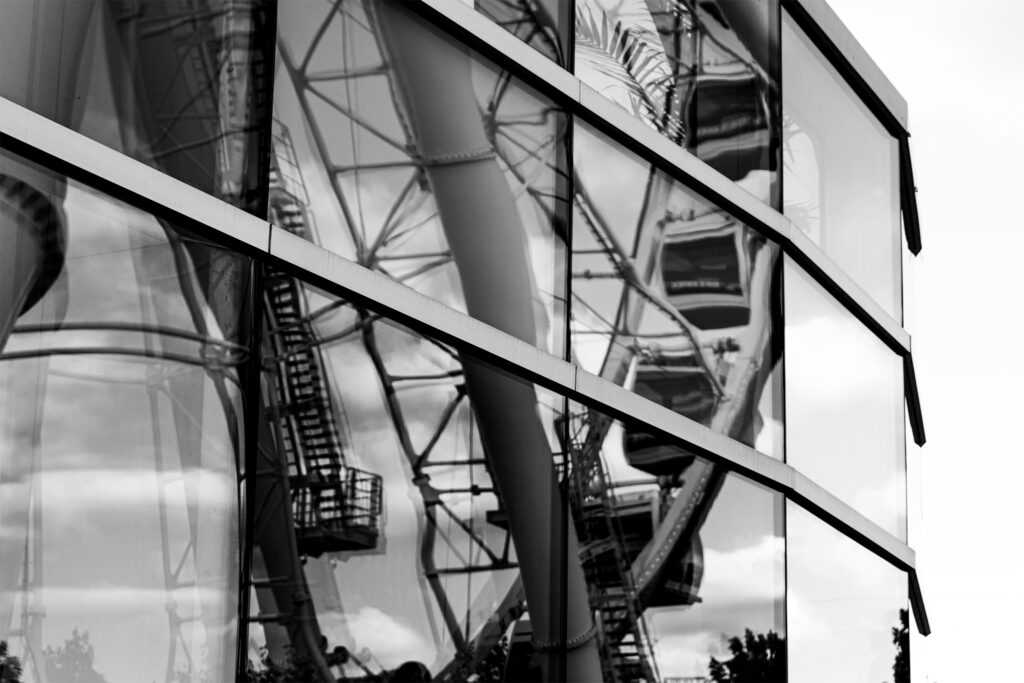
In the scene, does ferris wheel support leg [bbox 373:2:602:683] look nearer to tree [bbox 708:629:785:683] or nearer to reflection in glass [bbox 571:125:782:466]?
reflection in glass [bbox 571:125:782:466]

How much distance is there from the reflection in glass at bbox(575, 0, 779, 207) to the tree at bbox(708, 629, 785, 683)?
5.08m

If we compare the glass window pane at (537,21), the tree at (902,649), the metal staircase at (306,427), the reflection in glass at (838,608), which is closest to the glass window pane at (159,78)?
the metal staircase at (306,427)

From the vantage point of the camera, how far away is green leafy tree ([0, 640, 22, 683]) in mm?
8703

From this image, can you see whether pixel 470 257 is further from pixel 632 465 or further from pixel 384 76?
pixel 632 465

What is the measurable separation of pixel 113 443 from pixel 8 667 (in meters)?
1.48

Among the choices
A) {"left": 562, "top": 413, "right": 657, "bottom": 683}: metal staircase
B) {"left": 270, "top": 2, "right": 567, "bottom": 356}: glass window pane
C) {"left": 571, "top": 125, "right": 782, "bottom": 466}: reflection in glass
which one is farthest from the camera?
{"left": 571, "top": 125, "right": 782, "bottom": 466}: reflection in glass

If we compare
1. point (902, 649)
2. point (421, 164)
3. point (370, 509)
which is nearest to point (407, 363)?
point (370, 509)

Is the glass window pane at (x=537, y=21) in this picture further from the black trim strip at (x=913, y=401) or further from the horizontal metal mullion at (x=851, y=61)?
the black trim strip at (x=913, y=401)

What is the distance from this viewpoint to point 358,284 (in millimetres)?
11188

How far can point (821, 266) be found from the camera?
18.2 m

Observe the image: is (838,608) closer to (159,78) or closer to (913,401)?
(913,401)

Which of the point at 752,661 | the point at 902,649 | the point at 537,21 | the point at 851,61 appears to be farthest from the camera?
the point at 851,61

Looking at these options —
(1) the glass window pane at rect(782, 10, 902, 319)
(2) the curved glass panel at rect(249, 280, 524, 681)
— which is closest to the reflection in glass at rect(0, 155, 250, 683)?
(2) the curved glass panel at rect(249, 280, 524, 681)

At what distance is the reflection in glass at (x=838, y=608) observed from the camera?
1659cm
